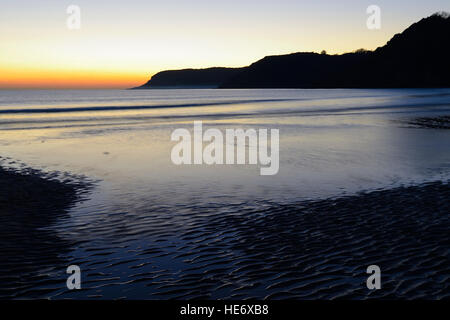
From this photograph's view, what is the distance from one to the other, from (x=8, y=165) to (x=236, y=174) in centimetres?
1030

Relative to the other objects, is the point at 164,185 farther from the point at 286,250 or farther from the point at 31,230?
the point at 286,250

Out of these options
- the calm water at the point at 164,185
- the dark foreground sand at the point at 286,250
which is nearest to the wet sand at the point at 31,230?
the dark foreground sand at the point at 286,250

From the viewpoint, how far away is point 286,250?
9102 mm

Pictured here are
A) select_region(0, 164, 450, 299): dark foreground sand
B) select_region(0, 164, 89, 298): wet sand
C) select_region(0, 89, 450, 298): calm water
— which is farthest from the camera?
select_region(0, 89, 450, 298): calm water

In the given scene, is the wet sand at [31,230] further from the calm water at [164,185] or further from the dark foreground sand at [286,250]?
the calm water at [164,185]

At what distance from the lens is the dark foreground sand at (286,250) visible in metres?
7.34

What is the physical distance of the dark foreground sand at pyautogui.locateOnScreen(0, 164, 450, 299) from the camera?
734 cm

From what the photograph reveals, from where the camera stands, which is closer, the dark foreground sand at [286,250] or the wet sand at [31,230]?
the dark foreground sand at [286,250]

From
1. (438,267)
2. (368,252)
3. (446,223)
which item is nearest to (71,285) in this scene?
(368,252)

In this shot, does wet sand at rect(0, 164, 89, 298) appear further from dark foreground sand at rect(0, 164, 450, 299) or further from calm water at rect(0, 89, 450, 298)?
calm water at rect(0, 89, 450, 298)

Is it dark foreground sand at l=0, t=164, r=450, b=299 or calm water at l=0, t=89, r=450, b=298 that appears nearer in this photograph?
dark foreground sand at l=0, t=164, r=450, b=299

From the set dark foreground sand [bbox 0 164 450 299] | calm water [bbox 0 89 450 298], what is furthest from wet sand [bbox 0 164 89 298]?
calm water [bbox 0 89 450 298]

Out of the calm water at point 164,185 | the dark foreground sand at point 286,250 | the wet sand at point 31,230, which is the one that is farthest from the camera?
the calm water at point 164,185
